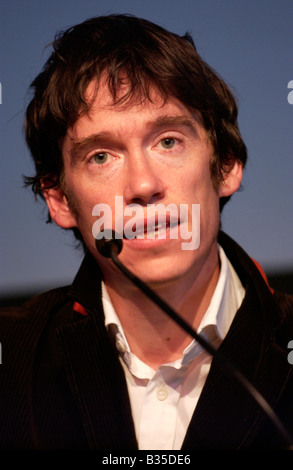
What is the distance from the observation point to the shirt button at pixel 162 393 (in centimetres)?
139

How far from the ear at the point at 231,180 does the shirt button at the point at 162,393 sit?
1.58ft

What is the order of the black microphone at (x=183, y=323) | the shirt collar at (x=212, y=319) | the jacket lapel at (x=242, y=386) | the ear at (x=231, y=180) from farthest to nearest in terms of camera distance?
the ear at (x=231, y=180) < the shirt collar at (x=212, y=319) < the jacket lapel at (x=242, y=386) < the black microphone at (x=183, y=323)

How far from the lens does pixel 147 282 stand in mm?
1388

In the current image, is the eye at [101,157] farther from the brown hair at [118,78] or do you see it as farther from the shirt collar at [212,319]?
the shirt collar at [212,319]

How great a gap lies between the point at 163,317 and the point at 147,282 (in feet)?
0.45

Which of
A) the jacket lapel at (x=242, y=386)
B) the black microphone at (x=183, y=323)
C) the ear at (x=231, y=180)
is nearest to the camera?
the black microphone at (x=183, y=323)

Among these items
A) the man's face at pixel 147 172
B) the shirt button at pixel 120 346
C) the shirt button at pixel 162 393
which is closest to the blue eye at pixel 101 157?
the man's face at pixel 147 172

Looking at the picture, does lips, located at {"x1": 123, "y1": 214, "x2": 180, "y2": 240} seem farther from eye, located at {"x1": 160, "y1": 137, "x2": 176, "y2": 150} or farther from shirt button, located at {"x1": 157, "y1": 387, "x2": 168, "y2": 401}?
shirt button, located at {"x1": 157, "y1": 387, "x2": 168, "y2": 401}

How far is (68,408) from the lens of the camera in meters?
1.42

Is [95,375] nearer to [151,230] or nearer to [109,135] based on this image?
[151,230]

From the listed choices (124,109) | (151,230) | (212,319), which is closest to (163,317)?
(212,319)

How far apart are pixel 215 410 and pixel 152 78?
0.73m

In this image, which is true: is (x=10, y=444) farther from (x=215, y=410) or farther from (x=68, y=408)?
(x=215, y=410)

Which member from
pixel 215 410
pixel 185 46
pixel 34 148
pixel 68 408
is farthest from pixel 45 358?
pixel 185 46
